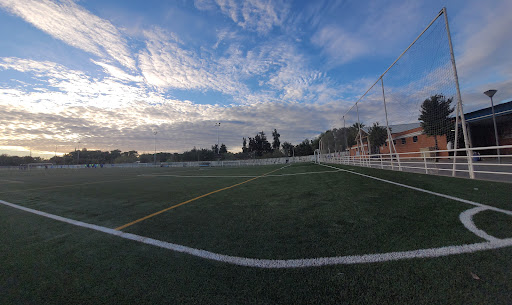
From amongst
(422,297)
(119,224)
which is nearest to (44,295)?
(119,224)

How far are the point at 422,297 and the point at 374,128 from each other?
3665 centimetres

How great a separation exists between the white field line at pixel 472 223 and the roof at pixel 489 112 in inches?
746

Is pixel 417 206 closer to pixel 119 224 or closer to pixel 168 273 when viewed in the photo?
pixel 168 273

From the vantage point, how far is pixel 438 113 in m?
10.0

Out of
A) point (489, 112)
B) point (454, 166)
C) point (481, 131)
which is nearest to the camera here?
point (454, 166)

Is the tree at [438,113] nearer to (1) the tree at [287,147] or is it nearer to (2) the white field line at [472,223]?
(2) the white field line at [472,223]

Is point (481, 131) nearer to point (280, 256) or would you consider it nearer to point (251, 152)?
point (280, 256)

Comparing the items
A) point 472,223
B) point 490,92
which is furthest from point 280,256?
point 490,92

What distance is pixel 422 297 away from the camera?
5.06ft

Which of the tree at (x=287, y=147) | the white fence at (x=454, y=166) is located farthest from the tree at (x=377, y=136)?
the tree at (x=287, y=147)

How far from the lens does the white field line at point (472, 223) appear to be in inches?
92.4

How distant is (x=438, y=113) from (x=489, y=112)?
11122 mm

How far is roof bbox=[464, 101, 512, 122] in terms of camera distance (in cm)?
1472

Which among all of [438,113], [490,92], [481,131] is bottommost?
[481,131]
